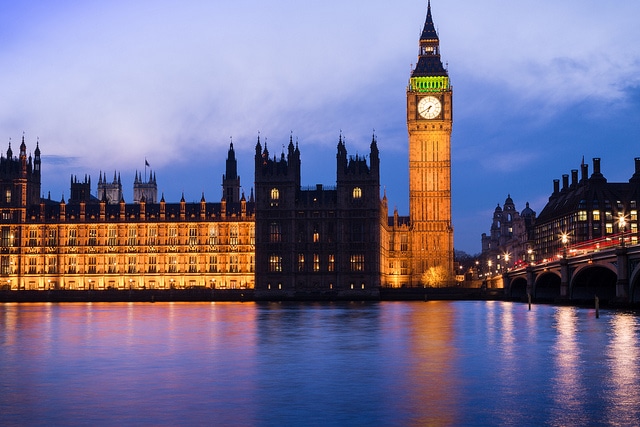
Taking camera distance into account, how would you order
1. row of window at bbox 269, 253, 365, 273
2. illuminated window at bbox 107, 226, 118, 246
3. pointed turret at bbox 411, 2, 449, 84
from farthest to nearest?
pointed turret at bbox 411, 2, 449, 84, illuminated window at bbox 107, 226, 118, 246, row of window at bbox 269, 253, 365, 273

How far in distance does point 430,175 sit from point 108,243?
65807 millimetres

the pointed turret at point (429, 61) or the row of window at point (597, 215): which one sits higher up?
the pointed turret at point (429, 61)

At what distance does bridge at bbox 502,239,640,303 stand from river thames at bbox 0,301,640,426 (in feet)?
81.8

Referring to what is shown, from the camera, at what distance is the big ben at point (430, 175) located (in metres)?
178

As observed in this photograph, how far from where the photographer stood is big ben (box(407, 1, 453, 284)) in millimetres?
177875

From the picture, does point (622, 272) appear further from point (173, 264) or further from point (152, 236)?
point (152, 236)

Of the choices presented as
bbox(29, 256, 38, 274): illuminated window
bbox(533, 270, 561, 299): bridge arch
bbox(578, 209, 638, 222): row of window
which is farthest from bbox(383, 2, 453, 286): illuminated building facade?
bbox(29, 256, 38, 274): illuminated window

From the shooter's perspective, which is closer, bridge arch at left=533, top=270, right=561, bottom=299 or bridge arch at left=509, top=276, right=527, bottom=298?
bridge arch at left=533, top=270, right=561, bottom=299

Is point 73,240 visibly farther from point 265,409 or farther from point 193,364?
point 265,409

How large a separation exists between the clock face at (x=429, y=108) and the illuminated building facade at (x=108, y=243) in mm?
40579

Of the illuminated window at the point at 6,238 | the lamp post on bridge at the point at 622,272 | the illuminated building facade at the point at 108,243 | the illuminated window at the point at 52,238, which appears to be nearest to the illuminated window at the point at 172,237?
the illuminated building facade at the point at 108,243

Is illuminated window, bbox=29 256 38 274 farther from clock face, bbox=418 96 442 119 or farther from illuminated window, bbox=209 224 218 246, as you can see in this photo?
clock face, bbox=418 96 442 119

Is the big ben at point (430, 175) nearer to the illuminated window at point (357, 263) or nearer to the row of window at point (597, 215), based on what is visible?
the illuminated window at point (357, 263)

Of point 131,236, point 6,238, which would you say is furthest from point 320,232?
point 6,238
